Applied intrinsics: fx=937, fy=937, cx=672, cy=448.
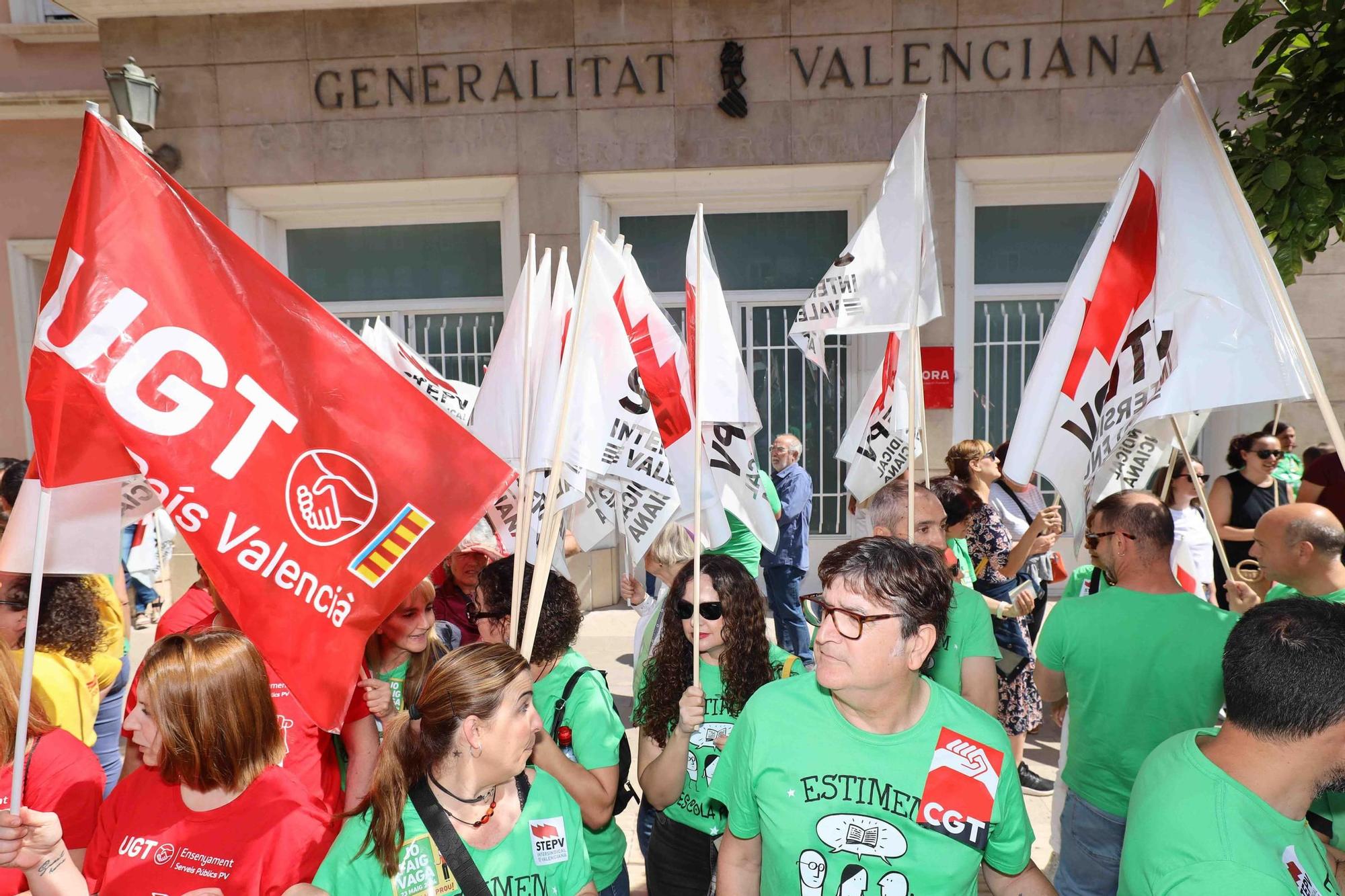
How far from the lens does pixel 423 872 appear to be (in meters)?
2.08

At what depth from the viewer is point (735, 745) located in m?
2.22

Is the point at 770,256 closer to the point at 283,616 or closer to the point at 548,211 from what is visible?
the point at 548,211

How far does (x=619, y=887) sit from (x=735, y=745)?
993 millimetres

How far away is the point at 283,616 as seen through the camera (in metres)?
2.29

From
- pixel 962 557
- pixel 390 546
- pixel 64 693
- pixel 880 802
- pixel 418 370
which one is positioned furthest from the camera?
pixel 418 370

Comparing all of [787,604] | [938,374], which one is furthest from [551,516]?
[938,374]

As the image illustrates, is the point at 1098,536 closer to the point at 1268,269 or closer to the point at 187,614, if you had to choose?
the point at 1268,269

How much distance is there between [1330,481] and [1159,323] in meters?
3.13

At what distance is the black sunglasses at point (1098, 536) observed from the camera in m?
3.24

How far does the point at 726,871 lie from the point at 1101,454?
170 cm

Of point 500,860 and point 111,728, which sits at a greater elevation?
point 500,860

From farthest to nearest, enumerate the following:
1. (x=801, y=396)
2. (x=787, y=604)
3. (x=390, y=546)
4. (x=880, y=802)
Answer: (x=801, y=396)
(x=787, y=604)
(x=390, y=546)
(x=880, y=802)

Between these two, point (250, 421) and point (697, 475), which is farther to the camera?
point (697, 475)

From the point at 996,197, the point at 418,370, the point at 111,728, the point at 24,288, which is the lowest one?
the point at 111,728
